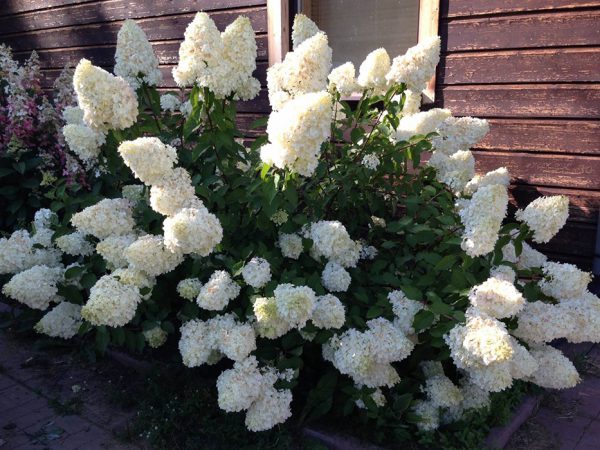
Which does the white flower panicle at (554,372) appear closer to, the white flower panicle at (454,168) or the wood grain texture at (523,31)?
the white flower panicle at (454,168)

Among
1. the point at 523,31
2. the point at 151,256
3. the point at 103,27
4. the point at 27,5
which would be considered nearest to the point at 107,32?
the point at 103,27

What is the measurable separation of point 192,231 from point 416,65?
4.21ft

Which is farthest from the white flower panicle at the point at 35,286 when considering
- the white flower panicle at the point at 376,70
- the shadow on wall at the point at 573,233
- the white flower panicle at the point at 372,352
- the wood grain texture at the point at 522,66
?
the shadow on wall at the point at 573,233

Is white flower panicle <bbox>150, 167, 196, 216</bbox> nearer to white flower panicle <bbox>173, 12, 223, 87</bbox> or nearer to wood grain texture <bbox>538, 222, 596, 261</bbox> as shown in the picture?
white flower panicle <bbox>173, 12, 223, 87</bbox>

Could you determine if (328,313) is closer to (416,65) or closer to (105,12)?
(416,65)

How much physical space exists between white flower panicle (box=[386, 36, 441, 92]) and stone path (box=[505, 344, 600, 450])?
1.63 m

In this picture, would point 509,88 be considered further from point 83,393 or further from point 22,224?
point 22,224

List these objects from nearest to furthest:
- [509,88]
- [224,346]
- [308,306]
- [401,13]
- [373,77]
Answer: [308,306]
[224,346]
[373,77]
[509,88]
[401,13]

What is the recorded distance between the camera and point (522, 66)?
11.1 ft

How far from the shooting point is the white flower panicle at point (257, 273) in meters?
2.25

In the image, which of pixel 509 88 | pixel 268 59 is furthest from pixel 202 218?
pixel 268 59

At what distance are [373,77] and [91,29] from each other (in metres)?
4.07

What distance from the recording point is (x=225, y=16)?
15.1ft

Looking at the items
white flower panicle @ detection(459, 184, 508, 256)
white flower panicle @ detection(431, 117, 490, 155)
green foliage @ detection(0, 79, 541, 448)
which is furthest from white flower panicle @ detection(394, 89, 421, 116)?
white flower panicle @ detection(459, 184, 508, 256)
